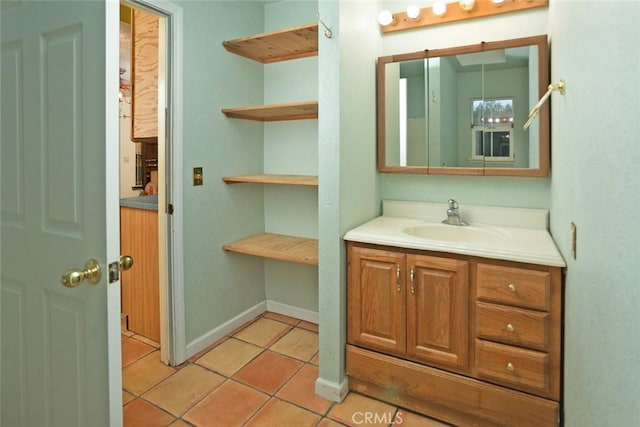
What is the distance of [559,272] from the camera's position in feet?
4.87

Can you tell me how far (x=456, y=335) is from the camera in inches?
67.2

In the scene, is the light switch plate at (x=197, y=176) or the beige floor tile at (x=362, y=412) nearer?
the beige floor tile at (x=362, y=412)

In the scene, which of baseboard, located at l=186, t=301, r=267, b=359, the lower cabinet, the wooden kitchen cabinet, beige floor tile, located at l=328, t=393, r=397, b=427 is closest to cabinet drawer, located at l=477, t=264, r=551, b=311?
the lower cabinet

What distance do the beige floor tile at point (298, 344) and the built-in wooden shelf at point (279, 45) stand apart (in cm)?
197

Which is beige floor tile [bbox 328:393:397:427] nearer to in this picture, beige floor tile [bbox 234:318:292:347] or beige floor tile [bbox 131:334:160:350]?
beige floor tile [bbox 234:318:292:347]

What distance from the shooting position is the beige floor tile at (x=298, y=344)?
2418mm

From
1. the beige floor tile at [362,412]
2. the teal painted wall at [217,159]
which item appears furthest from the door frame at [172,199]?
the beige floor tile at [362,412]

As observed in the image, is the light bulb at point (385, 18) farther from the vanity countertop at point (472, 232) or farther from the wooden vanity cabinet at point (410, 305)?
the wooden vanity cabinet at point (410, 305)

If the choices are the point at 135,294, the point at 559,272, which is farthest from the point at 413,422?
the point at 135,294

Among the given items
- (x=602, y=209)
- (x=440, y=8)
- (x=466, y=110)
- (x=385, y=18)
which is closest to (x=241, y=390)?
(x=602, y=209)

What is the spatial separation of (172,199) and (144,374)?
103 centimetres

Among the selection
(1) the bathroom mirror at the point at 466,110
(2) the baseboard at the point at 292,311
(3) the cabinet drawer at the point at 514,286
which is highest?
(1) the bathroom mirror at the point at 466,110

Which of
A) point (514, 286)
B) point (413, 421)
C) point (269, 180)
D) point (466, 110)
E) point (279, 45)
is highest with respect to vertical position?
point (279, 45)

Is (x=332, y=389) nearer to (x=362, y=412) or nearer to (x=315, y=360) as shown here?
(x=362, y=412)
